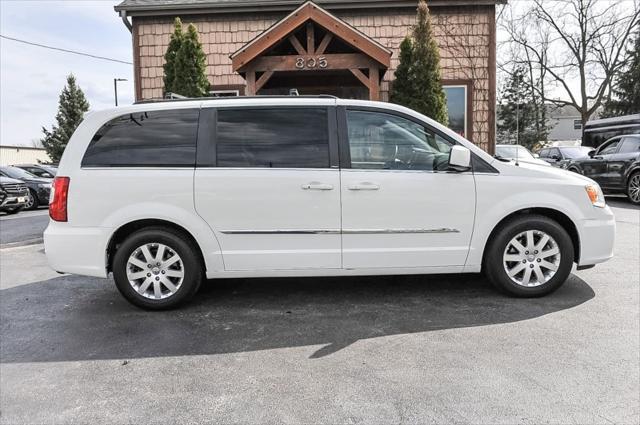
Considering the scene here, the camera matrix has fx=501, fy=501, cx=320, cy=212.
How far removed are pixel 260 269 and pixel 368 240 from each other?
1.00 m

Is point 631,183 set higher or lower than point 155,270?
higher

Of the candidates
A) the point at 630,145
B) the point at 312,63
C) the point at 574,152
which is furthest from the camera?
the point at 574,152

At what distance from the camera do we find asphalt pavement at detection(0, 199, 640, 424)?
281cm

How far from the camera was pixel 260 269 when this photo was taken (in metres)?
4.47

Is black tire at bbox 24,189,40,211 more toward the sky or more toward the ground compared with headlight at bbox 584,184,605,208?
more toward the ground

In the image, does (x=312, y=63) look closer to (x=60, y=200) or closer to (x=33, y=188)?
(x=60, y=200)

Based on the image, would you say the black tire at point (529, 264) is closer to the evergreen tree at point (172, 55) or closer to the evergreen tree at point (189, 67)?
the evergreen tree at point (189, 67)

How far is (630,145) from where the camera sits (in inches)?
524

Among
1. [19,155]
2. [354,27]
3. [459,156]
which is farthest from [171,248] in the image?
[19,155]

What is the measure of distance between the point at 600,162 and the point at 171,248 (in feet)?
43.0

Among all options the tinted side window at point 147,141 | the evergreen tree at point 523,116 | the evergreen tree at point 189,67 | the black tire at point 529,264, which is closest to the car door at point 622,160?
the black tire at point 529,264

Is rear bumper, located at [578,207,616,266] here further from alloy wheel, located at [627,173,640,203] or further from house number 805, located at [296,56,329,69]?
alloy wheel, located at [627,173,640,203]

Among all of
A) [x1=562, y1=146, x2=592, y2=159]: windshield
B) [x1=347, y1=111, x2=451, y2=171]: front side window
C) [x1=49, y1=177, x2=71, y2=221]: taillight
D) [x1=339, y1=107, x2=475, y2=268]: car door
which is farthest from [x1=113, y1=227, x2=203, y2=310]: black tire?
[x1=562, y1=146, x2=592, y2=159]: windshield

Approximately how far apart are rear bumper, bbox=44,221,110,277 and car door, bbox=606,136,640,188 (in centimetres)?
1293
